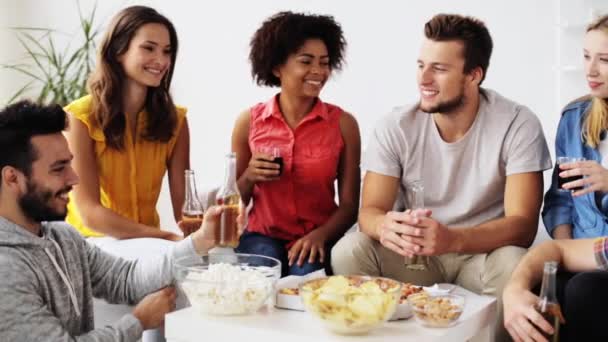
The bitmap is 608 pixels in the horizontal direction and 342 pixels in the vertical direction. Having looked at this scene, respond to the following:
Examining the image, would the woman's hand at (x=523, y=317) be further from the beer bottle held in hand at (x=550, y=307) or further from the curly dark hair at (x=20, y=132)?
the curly dark hair at (x=20, y=132)

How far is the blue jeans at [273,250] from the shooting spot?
10.0ft

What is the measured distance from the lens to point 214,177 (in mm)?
5305

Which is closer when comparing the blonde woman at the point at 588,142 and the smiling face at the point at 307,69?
the blonde woman at the point at 588,142

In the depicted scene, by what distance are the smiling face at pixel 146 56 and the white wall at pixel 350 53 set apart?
67.9 inches

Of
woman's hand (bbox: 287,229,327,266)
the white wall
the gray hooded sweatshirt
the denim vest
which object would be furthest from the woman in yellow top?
the white wall

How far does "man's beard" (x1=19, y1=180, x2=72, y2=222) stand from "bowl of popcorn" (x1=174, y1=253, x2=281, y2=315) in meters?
0.35

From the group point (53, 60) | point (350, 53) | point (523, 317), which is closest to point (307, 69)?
point (523, 317)

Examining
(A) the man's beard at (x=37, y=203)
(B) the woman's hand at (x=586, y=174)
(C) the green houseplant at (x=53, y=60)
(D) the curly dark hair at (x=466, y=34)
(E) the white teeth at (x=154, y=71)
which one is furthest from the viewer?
(C) the green houseplant at (x=53, y=60)

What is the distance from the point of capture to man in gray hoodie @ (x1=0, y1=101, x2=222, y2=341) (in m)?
2.03

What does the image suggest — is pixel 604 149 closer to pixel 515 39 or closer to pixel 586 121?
pixel 586 121

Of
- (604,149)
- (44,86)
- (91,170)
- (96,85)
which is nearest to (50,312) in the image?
(91,170)

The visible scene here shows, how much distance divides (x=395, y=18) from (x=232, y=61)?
1069 mm

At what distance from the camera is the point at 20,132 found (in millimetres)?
2170

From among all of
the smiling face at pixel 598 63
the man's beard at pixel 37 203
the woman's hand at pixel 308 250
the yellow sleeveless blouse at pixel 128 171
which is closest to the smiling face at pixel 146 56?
the yellow sleeveless blouse at pixel 128 171
